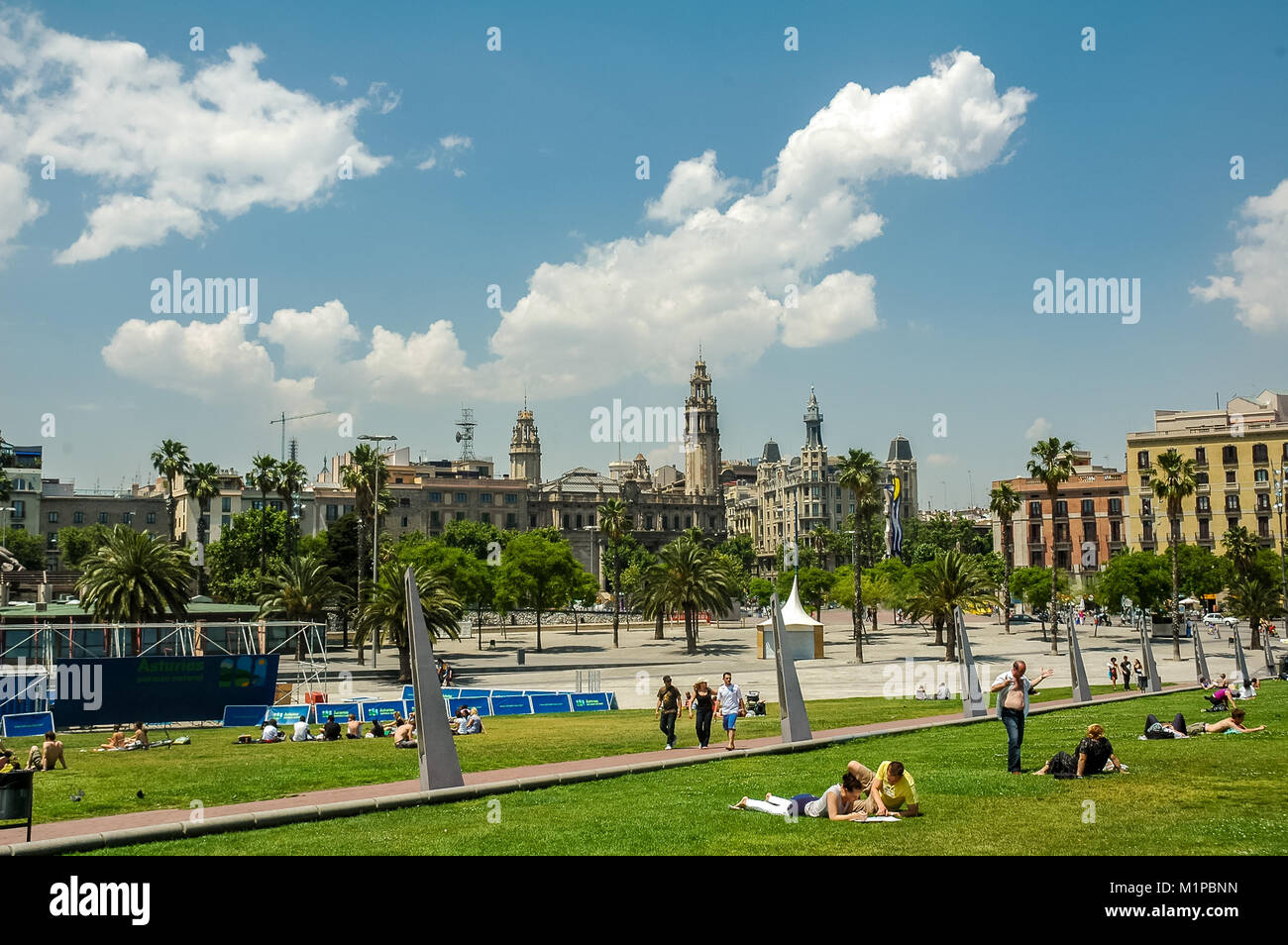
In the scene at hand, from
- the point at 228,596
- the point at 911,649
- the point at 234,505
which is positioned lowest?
the point at 911,649

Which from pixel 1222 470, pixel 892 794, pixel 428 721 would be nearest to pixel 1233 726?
pixel 892 794

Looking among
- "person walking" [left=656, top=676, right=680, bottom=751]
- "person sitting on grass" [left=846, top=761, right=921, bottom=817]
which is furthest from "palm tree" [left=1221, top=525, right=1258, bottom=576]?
"person sitting on grass" [left=846, top=761, right=921, bottom=817]

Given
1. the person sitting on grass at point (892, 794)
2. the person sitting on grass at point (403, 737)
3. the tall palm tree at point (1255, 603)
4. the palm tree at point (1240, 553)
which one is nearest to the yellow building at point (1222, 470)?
the palm tree at point (1240, 553)

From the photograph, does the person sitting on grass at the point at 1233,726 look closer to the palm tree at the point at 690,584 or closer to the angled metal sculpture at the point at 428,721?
the angled metal sculpture at the point at 428,721

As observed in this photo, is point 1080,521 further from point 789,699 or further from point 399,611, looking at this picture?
point 789,699

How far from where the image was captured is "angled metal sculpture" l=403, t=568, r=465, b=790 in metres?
15.3

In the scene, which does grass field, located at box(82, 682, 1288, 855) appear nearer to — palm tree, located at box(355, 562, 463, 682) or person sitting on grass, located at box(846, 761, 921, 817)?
person sitting on grass, located at box(846, 761, 921, 817)

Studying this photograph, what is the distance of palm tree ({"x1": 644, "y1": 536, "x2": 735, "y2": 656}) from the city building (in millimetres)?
55443

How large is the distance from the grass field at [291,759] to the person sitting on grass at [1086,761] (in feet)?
26.9

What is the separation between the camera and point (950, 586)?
58.0 meters
